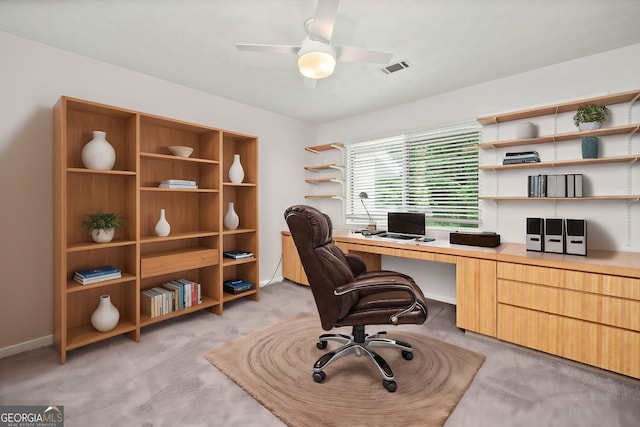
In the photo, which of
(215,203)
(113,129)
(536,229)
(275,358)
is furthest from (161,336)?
(536,229)

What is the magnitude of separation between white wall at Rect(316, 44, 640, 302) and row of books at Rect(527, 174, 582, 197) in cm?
24

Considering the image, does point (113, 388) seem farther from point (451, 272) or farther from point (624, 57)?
point (624, 57)

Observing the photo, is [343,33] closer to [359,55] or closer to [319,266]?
[359,55]

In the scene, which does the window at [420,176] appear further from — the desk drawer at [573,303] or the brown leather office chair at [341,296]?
the brown leather office chair at [341,296]

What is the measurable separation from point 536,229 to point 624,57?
5.39ft

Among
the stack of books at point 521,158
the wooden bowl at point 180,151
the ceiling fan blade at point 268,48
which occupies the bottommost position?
the stack of books at point 521,158

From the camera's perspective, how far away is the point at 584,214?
8.75 feet

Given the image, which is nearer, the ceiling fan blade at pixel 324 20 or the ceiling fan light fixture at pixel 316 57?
the ceiling fan blade at pixel 324 20

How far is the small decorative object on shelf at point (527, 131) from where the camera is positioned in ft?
9.30

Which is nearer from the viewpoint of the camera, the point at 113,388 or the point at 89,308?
the point at 113,388

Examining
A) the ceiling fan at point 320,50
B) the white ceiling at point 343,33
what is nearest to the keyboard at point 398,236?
the white ceiling at point 343,33

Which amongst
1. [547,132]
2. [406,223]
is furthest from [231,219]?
[547,132]

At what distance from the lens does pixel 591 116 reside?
2482 mm

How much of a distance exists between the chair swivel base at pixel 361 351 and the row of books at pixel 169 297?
1.47 metres
